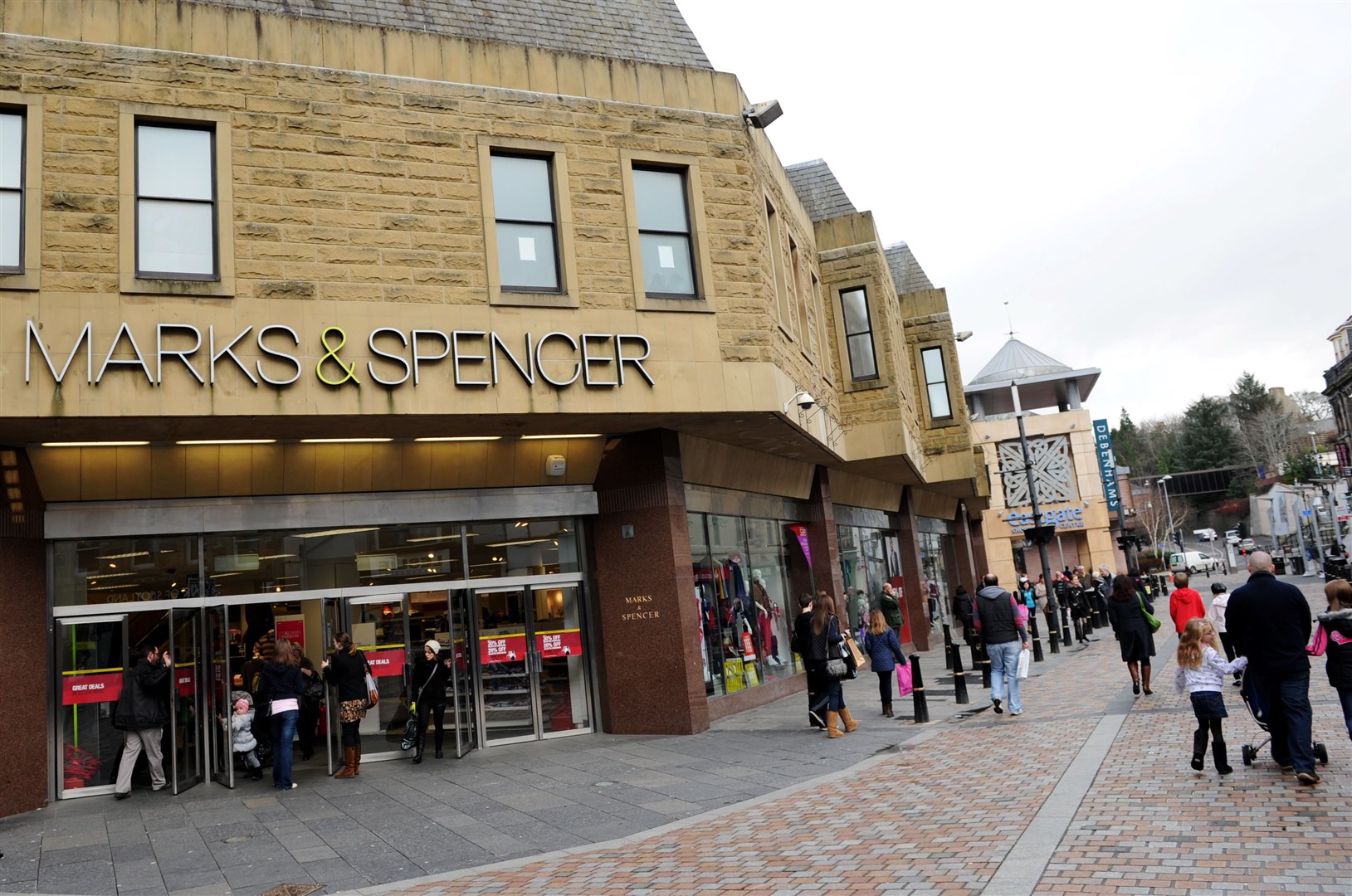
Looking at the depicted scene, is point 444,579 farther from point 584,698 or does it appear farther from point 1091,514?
point 1091,514

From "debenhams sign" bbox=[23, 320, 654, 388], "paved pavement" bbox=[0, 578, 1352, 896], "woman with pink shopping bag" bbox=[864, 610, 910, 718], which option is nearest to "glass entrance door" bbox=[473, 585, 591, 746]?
"paved pavement" bbox=[0, 578, 1352, 896]

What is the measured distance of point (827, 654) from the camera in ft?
42.3

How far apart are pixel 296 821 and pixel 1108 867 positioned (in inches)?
285

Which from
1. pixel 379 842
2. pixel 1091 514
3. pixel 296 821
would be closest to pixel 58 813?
pixel 296 821

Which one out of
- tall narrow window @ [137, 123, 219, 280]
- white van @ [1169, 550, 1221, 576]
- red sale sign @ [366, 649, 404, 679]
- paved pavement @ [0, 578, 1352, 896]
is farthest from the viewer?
white van @ [1169, 550, 1221, 576]

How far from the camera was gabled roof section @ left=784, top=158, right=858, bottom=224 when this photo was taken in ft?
73.8

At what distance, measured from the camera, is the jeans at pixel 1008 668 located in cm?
1312

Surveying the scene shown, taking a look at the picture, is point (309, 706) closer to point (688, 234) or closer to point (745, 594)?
point (745, 594)

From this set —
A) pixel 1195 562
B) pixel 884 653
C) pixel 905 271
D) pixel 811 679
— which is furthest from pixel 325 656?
pixel 1195 562

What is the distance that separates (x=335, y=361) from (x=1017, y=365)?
54.8 meters

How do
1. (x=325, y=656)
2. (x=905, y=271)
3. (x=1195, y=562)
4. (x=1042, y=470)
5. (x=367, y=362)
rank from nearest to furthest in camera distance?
(x=367, y=362), (x=325, y=656), (x=905, y=271), (x=1042, y=470), (x=1195, y=562)

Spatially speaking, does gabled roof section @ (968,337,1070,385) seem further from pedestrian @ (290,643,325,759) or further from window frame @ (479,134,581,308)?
pedestrian @ (290,643,325,759)

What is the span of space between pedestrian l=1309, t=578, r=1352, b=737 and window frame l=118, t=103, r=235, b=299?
1100 centimetres

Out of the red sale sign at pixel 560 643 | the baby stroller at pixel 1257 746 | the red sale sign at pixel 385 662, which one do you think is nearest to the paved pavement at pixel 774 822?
the baby stroller at pixel 1257 746
